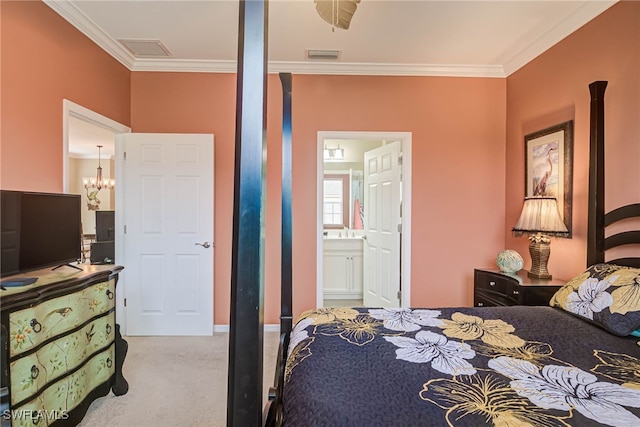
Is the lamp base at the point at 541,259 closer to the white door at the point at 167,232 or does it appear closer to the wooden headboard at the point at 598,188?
the wooden headboard at the point at 598,188

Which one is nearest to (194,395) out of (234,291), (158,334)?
(158,334)

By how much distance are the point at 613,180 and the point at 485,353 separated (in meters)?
1.73

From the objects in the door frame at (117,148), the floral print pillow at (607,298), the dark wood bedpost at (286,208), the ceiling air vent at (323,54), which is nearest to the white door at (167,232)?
the door frame at (117,148)

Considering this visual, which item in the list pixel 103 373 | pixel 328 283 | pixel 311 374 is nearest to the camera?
pixel 311 374

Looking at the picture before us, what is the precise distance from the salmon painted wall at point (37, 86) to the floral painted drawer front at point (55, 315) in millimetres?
811

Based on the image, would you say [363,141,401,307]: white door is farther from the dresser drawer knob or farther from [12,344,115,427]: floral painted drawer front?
the dresser drawer knob

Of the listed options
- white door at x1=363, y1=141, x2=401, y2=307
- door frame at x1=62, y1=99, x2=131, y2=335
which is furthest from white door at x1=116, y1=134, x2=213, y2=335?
white door at x1=363, y1=141, x2=401, y2=307

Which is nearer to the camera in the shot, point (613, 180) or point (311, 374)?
point (311, 374)

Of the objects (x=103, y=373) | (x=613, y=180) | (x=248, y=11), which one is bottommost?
(x=103, y=373)

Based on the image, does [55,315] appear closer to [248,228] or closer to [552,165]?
[248,228]

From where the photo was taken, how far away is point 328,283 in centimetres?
454

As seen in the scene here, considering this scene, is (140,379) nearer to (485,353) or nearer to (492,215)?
(485,353)

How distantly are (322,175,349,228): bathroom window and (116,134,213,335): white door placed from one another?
2117mm

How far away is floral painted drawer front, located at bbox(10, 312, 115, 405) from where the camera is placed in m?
1.44
